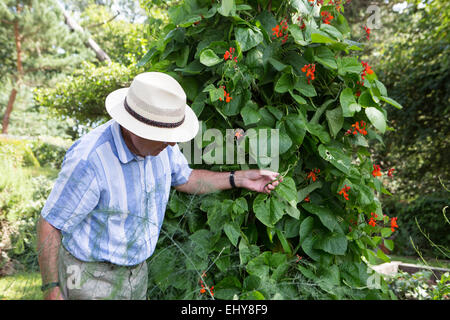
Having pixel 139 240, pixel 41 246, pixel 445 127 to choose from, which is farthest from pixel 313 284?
pixel 445 127

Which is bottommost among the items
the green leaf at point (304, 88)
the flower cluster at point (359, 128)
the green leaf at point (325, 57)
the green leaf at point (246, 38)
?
the flower cluster at point (359, 128)

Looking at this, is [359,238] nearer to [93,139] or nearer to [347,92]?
[347,92]

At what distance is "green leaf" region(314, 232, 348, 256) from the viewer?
136 centimetres

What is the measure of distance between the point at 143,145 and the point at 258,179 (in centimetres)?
46

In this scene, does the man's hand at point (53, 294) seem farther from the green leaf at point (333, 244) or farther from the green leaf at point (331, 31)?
the green leaf at point (331, 31)

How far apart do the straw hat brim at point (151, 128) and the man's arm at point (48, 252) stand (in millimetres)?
410

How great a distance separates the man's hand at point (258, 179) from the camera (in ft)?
4.46

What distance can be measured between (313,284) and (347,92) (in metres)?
0.72

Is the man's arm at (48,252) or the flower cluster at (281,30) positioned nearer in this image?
the man's arm at (48,252)

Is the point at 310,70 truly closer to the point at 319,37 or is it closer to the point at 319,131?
the point at 319,37

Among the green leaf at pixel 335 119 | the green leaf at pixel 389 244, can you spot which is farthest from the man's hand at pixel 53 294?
the green leaf at pixel 389 244

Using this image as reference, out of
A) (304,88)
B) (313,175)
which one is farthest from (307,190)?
(304,88)

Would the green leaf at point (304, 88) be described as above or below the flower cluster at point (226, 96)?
above

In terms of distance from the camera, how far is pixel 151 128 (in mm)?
1234
